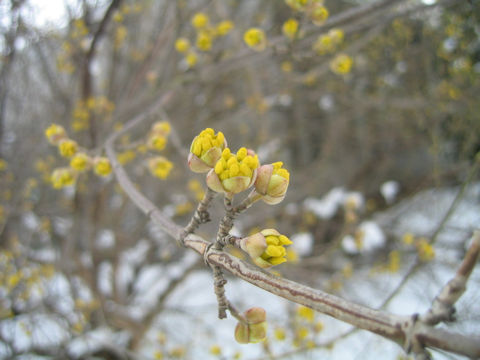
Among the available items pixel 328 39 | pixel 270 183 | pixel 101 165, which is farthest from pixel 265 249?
pixel 328 39

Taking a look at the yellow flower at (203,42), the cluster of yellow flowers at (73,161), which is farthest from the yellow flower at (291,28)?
the cluster of yellow flowers at (73,161)

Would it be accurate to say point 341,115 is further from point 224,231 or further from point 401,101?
point 224,231

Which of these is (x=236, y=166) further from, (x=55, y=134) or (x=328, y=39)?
(x=328, y=39)

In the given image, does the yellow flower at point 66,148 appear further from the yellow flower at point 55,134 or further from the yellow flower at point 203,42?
the yellow flower at point 203,42

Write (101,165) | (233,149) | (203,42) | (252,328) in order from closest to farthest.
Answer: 1. (252,328)
2. (101,165)
3. (203,42)
4. (233,149)

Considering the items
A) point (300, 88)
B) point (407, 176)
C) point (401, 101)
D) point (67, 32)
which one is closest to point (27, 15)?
point (67, 32)

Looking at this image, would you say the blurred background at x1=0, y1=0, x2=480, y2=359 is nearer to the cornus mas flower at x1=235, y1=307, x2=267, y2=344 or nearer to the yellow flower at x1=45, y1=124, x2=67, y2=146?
the yellow flower at x1=45, y1=124, x2=67, y2=146

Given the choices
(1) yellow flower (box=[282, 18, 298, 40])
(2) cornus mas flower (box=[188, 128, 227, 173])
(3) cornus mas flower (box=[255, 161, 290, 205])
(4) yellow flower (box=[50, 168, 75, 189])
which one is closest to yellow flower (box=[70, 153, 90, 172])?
(4) yellow flower (box=[50, 168, 75, 189])
